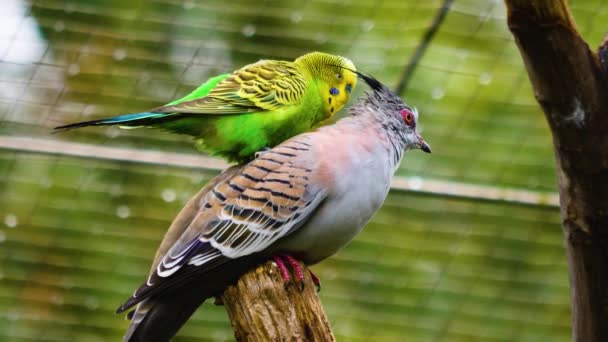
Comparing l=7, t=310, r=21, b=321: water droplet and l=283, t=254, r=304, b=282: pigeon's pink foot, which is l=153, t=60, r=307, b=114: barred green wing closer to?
l=283, t=254, r=304, b=282: pigeon's pink foot

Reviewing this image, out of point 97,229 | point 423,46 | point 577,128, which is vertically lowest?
point 97,229

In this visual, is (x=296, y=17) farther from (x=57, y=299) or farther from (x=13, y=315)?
(x=13, y=315)

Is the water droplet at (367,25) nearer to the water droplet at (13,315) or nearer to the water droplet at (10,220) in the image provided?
the water droplet at (10,220)

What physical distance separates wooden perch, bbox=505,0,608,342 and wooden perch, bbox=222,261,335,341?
0.71m

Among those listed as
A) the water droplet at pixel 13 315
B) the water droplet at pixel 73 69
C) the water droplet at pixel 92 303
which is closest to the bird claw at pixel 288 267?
the water droplet at pixel 73 69

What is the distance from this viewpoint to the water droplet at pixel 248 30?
186 inches

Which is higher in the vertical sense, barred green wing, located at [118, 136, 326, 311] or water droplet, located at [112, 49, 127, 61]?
barred green wing, located at [118, 136, 326, 311]

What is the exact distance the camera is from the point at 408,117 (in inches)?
126

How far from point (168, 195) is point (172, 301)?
98.7 inches

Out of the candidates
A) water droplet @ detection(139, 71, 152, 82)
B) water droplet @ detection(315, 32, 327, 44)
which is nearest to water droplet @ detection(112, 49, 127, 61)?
water droplet @ detection(139, 71, 152, 82)

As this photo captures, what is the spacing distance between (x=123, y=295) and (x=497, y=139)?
95.7 inches

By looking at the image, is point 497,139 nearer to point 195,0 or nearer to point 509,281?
point 509,281

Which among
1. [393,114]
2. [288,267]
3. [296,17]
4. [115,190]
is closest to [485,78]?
[296,17]

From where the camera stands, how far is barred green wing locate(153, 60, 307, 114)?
3.31 metres
